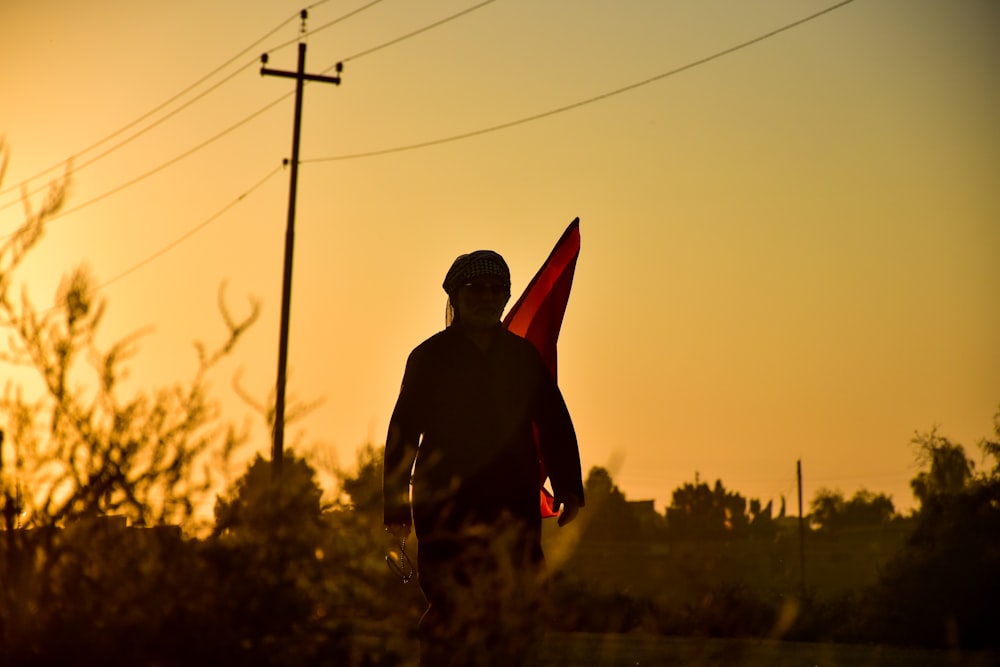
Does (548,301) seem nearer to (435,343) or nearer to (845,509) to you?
(435,343)

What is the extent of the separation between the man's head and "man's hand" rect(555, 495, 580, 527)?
→ 91cm

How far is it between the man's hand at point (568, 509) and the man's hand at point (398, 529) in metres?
1.64

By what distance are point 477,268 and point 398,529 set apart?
2005 millimetres

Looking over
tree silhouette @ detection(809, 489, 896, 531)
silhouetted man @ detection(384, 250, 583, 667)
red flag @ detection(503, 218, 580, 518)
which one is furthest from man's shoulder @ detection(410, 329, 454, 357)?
tree silhouette @ detection(809, 489, 896, 531)

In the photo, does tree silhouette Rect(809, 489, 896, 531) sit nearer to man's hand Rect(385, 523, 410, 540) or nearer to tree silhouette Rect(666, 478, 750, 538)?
tree silhouette Rect(666, 478, 750, 538)

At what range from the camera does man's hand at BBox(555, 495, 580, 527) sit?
24.6 feet

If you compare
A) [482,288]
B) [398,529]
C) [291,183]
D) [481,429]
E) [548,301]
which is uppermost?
[291,183]

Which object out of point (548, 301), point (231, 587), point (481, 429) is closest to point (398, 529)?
point (231, 587)

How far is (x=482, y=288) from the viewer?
24.3 feet

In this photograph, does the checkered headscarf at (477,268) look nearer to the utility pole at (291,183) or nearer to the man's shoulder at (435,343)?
the man's shoulder at (435,343)

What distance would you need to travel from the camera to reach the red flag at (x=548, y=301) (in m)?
10.6

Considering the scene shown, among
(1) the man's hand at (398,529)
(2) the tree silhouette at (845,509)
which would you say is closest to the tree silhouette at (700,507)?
(2) the tree silhouette at (845,509)

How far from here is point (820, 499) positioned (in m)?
167

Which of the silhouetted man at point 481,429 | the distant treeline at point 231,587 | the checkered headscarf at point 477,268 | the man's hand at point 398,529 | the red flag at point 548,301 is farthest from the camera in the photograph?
the red flag at point 548,301
